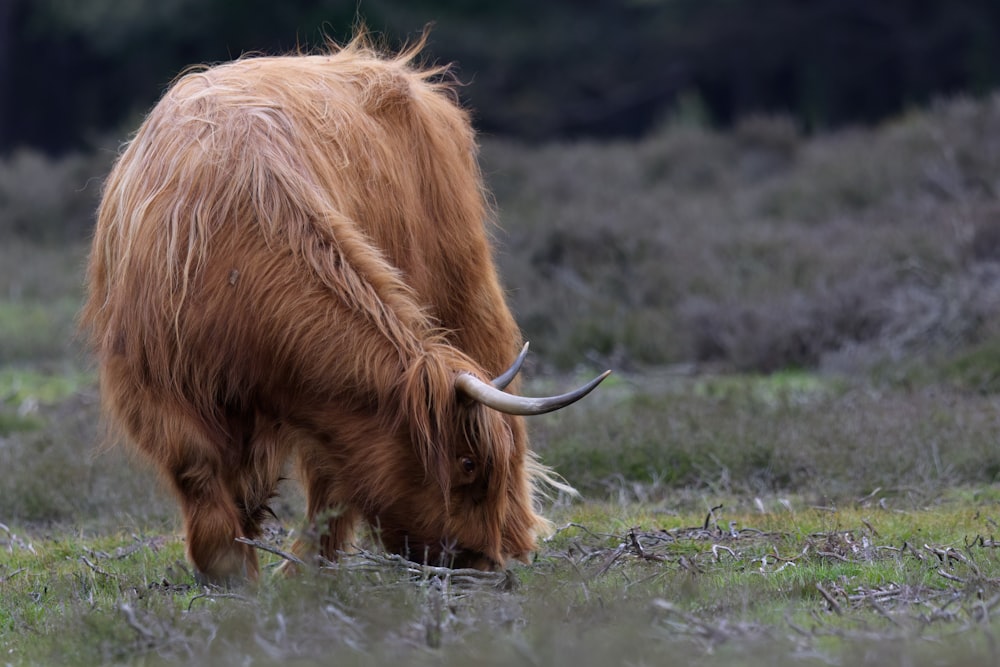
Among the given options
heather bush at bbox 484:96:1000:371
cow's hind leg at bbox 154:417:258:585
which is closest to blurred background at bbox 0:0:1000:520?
heather bush at bbox 484:96:1000:371

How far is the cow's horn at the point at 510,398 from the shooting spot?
4.16 metres

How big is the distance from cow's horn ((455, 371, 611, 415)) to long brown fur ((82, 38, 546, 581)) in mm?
67

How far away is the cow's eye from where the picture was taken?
4.62 meters

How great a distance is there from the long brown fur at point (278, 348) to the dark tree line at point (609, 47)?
21.8 metres

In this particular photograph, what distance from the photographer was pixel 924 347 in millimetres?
10273

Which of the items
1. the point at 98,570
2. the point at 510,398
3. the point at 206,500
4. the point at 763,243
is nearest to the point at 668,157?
the point at 763,243

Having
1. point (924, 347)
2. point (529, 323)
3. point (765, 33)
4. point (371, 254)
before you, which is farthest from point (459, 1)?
point (371, 254)

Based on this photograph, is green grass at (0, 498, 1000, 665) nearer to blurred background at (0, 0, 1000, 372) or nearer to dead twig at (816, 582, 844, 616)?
dead twig at (816, 582, 844, 616)

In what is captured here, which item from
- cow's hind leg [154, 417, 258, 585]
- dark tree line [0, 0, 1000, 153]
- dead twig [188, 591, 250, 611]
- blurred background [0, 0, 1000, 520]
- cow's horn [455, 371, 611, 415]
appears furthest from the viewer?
dark tree line [0, 0, 1000, 153]

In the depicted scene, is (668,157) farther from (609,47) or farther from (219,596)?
(219,596)

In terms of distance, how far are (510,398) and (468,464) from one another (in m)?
0.42

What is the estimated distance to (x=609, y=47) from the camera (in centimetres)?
3025

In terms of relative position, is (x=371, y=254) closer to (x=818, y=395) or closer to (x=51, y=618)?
(x=51, y=618)

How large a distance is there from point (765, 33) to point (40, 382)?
20.1 meters
